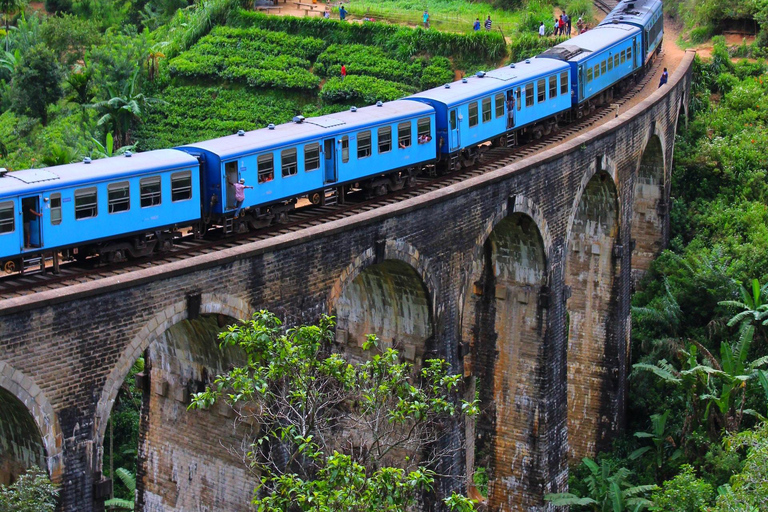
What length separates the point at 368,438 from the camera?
24672 millimetres

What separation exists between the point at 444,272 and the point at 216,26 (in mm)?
39979

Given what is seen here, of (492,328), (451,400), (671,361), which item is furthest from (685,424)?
(451,400)

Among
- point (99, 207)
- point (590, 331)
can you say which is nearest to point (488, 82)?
point (590, 331)

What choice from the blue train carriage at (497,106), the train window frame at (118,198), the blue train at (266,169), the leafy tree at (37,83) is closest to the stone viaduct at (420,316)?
the blue train at (266,169)

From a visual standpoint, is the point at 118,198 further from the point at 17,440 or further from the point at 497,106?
the point at 497,106

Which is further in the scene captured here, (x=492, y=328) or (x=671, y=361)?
(x=671, y=361)

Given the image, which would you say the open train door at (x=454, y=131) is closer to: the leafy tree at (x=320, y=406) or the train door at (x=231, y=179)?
the train door at (x=231, y=179)

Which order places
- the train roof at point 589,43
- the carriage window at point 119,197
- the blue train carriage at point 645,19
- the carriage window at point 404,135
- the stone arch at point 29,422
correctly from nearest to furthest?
the stone arch at point 29,422, the carriage window at point 119,197, the carriage window at point 404,135, the train roof at point 589,43, the blue train carriage at point 645,19

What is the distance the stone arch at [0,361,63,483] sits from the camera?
15055 mm

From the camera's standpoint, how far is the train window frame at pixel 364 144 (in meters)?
25.5

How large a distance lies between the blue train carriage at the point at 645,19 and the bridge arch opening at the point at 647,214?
7415mm

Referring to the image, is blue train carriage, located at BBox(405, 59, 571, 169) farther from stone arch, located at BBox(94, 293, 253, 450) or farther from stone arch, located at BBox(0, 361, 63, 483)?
stone arch, located at BBox(0, 361, 63, 483)

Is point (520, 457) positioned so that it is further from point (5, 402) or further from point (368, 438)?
point (5, 402)

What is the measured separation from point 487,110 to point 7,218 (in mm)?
15387
